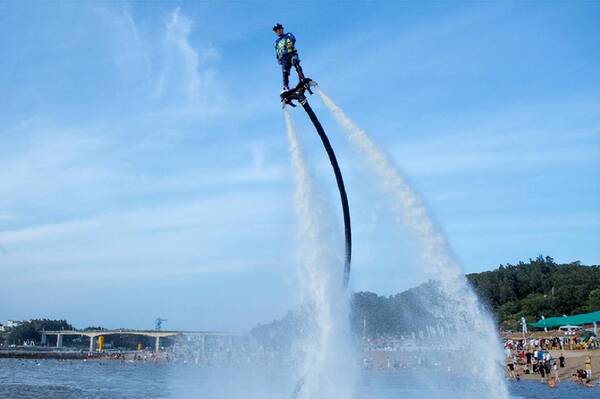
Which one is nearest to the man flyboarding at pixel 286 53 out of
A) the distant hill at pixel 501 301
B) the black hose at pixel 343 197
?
the black hose at pixel 343 197

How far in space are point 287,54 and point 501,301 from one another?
12324cm

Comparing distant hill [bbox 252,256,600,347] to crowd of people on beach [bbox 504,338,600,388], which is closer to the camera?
distant hill [bbox 252,256,600,347]

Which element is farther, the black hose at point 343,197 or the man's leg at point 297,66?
the black hose at point 343,197

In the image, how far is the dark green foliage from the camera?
103250 mm

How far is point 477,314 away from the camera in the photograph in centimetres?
2200

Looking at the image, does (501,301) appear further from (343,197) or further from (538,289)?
(343,197)

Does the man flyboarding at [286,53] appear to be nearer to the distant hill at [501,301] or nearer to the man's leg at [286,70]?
the man's leg at [286,70]

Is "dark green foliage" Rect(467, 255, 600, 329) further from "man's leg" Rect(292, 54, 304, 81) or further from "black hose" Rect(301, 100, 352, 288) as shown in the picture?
"man's leg" Rect(292, 54, 304, 81)

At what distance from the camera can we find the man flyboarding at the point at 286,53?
21.1 m

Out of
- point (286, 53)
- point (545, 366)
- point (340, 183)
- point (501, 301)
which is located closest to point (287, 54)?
point (286, 53)

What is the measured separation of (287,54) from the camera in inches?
830

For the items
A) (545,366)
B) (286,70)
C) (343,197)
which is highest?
(286,70)

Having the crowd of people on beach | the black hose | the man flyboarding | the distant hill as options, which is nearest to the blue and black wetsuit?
the man flyboarding

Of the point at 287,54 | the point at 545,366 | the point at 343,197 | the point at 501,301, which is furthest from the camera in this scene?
the point at 501,301
